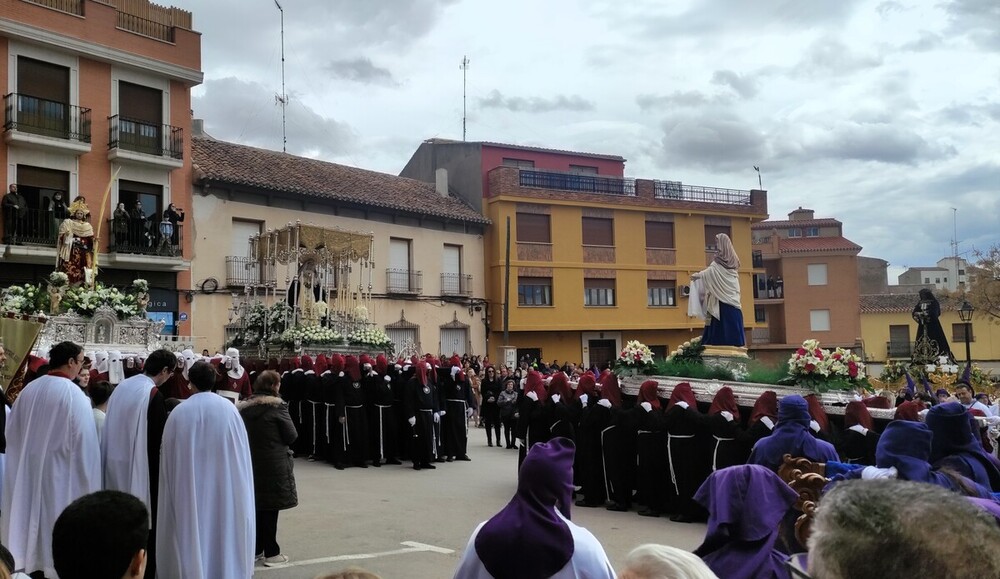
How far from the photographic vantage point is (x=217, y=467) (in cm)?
565

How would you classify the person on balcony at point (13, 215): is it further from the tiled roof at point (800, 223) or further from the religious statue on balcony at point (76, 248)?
the tiled roof at point (800, 223)

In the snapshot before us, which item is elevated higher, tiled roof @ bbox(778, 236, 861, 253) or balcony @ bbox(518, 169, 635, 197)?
balcony @ bbox(518, 169, 635, 197)

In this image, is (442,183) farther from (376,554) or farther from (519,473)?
(519,473)

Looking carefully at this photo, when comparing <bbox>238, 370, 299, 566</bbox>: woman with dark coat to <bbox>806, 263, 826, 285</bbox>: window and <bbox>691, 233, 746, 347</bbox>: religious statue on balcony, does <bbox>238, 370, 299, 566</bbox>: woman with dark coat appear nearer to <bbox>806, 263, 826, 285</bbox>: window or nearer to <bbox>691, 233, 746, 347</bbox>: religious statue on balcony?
<bbox>691, 233, 746, 347</bbox>: religious statue on balcony

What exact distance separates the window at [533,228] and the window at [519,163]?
2705 millimetres

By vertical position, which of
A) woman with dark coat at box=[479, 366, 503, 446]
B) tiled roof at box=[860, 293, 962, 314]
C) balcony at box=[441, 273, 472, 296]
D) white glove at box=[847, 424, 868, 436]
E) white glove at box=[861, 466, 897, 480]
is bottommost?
woman with dark coat at box=[479, 366, 503, 446]

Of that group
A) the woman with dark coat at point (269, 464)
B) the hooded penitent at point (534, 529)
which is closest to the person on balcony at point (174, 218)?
the woman with dark coat at point (269, 464)

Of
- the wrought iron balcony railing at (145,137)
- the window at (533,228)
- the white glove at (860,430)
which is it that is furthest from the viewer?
the window at (533,228)

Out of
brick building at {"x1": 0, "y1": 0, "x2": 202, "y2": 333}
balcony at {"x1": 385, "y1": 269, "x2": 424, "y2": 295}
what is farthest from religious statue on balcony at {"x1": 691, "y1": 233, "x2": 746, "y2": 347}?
balcony at {"x1": 385, "y1": 269, "x2": 424, "y2": 295}

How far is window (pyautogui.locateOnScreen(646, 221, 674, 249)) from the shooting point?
1405 inches

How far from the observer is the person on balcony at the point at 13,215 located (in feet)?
65.5

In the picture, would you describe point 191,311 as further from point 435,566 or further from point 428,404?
point 435,566

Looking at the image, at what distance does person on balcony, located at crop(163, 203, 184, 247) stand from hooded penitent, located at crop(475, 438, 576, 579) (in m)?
21.5

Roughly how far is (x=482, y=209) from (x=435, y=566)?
26671 millimetres
